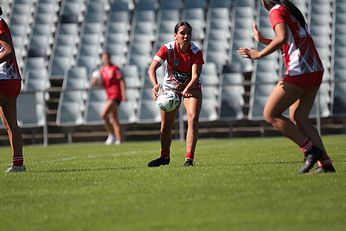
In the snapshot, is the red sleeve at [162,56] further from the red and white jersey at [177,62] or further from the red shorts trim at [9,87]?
the red shorts trim at [9,87]

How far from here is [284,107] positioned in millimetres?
10078

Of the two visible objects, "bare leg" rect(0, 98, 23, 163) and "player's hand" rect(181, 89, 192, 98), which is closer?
"player's hand" rect(181, 89, 192, 98)

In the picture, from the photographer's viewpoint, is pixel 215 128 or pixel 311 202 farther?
pixel 215 128

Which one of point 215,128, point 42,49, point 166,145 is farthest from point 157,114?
point 166,145

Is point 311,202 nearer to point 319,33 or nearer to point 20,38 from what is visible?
point 319,33

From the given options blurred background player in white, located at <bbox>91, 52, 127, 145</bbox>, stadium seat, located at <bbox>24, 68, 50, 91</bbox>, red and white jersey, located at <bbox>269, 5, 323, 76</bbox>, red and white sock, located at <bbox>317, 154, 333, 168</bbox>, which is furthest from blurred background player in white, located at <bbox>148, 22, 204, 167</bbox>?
stadium seat, located at <bbox>24, 68, 50, 91</bbox>

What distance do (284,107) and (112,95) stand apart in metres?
14.8

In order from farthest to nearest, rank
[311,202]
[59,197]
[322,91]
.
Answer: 1. [322,91]
2. [59,197]
3. [311,202]

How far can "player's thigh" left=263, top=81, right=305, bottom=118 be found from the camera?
32.9ft

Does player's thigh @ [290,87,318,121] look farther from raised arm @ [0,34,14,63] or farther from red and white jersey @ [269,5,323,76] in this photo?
raised arm @ [0,34,14,63]

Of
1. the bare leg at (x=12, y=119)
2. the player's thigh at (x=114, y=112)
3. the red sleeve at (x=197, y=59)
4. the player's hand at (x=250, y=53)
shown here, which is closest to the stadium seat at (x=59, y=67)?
the player's thigh at (x=114, y=112)

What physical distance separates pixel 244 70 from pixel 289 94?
1777 cm

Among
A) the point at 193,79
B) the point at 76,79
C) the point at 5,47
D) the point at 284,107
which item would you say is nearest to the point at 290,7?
the point at 284,107

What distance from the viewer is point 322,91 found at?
85.0ft
